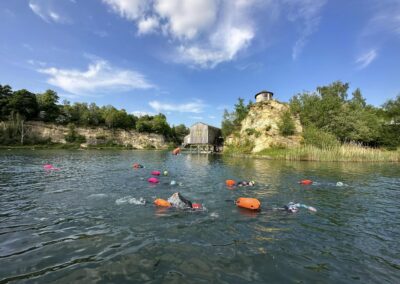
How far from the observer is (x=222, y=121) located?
7450 centimetres

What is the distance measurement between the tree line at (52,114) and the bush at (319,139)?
7357cm

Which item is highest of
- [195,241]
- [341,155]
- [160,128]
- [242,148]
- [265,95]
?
[265,95]

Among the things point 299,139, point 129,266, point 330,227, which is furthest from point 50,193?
point 299,139

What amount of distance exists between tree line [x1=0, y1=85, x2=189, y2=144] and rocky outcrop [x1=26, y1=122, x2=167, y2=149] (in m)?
2.48

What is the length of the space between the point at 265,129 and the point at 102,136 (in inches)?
2408

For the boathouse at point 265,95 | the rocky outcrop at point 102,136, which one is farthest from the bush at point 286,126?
the rocky outcrop at point 102,136

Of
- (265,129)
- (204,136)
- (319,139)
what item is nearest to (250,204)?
(319,139)

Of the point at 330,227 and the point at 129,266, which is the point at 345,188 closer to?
the point at 330,227

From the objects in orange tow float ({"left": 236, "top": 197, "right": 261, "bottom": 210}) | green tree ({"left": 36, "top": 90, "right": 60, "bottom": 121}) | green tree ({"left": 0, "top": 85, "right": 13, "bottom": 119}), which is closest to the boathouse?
orange tow float ({"left": 236, "top": 197, "right": 261, "bottom": 210})

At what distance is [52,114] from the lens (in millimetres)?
79000

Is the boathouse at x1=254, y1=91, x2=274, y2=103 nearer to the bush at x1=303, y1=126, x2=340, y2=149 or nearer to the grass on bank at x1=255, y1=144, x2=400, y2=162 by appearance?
the bush at x1=303, y1=126, x2=340, y2=149

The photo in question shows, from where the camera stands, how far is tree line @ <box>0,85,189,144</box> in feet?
223

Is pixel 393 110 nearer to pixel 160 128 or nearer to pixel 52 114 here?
pixel 160 128

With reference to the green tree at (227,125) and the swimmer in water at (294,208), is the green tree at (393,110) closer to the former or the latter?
the green tree at (227,125)
